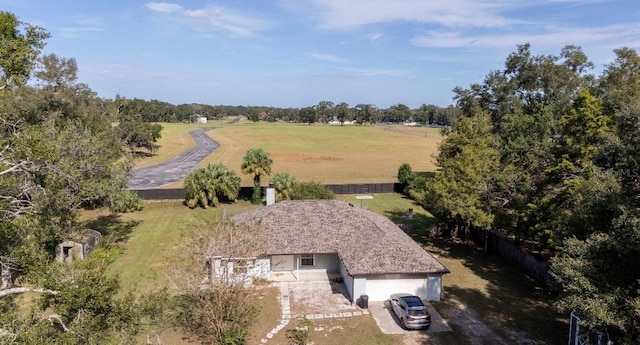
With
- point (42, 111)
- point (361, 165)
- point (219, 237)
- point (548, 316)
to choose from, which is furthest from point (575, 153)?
point (361, 165)

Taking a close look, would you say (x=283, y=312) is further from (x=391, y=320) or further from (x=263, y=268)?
(x=391, y=320)

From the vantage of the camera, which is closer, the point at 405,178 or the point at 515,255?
the point at 515,255

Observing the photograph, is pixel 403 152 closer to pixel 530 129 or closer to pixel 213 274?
pixel 530 129

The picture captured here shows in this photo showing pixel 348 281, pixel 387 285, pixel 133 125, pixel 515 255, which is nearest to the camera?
pixel 387 285

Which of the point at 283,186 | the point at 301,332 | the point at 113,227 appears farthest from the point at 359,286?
the point at 113,227

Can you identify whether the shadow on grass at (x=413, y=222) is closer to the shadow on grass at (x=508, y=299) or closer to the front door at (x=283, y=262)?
the shadow on grass at (x=508, y=299)

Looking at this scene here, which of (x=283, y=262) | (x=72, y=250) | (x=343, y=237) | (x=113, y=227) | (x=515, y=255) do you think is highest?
(x=343, y=237)

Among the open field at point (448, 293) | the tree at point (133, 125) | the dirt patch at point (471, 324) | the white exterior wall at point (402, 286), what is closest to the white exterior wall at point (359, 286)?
the white exterior wall at point (402, 286)
